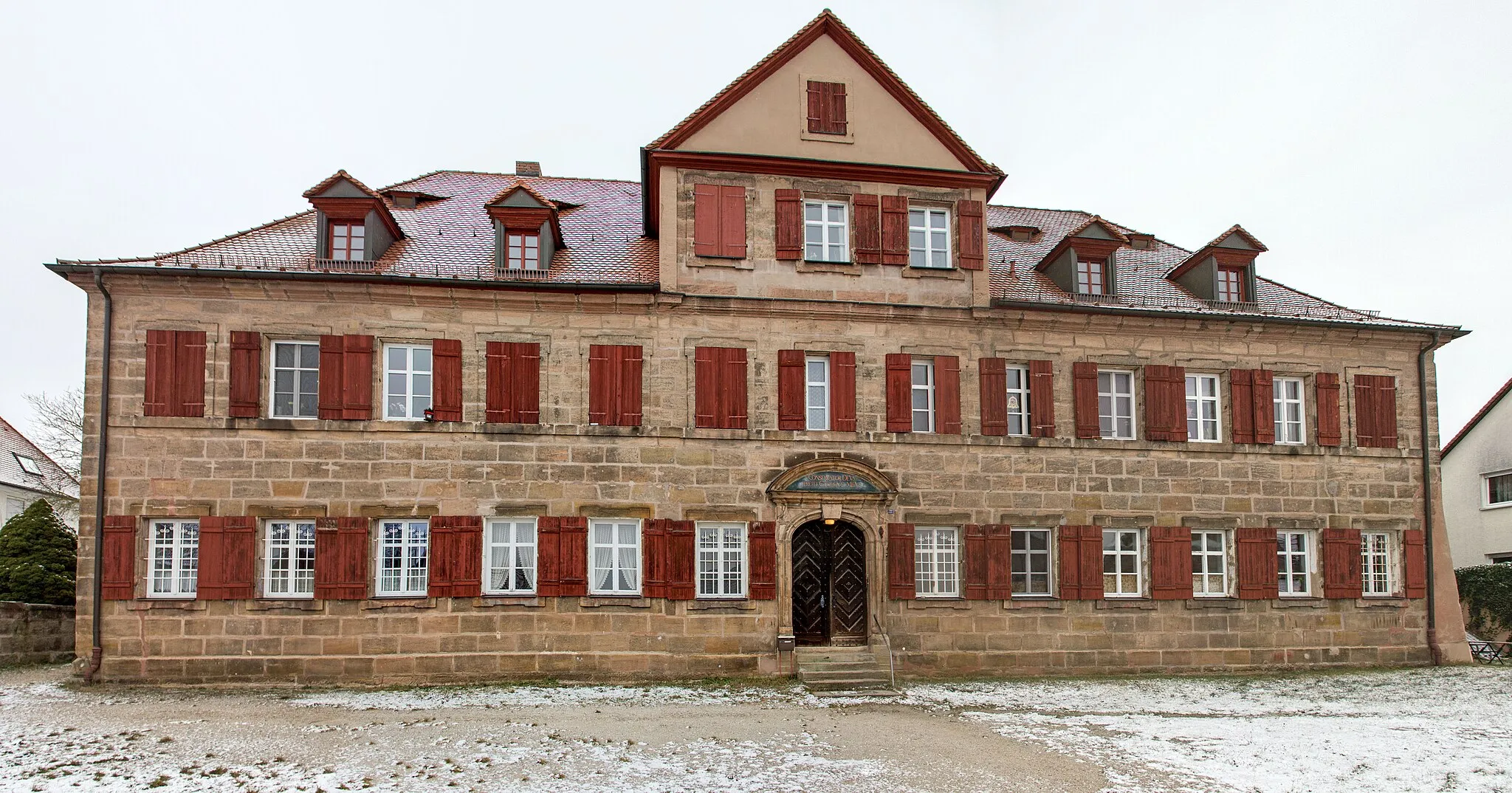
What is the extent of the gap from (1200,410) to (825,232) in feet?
24.9

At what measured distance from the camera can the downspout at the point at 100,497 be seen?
56.4 ft

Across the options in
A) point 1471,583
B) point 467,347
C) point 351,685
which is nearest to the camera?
point 351,685

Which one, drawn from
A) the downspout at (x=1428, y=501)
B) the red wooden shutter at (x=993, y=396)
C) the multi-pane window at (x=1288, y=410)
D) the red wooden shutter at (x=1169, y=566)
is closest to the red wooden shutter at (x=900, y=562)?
the red wooden shutter at (x=993, y=396)

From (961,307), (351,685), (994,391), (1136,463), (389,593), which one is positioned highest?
(961,307)

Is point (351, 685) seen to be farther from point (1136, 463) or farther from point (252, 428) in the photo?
point (1136, 463)

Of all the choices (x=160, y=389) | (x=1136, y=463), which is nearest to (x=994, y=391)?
(x=1136, y=463)

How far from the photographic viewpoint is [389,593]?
709 inches

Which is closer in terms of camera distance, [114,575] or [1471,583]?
[114,575]

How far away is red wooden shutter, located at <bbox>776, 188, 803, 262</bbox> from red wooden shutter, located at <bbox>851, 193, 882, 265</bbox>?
3.13ft

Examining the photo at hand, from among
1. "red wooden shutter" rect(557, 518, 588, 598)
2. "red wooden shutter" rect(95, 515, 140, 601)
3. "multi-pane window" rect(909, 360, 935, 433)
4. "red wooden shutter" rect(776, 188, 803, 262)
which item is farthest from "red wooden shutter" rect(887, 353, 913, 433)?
"red wooden shutter" rect(95, 515, 140, 601)

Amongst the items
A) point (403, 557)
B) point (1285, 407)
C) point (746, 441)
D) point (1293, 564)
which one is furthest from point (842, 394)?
point (1293, 564)

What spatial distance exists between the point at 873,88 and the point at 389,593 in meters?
11.7

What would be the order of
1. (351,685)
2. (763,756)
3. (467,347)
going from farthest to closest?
(467,347)
(351,685)
(763,756)

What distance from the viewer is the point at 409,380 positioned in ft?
60.4
